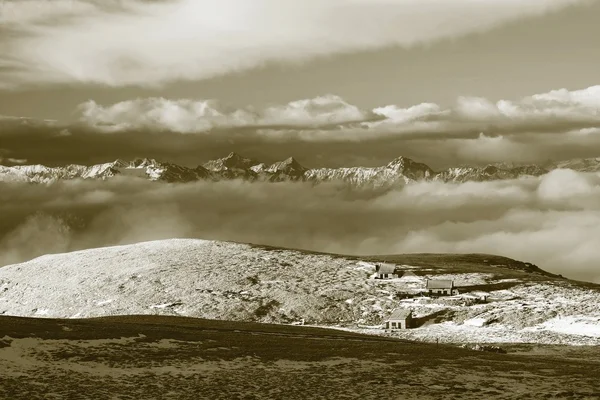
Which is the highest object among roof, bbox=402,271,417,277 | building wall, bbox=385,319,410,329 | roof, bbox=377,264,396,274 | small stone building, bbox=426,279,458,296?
roof, bbox=377,264,396,274

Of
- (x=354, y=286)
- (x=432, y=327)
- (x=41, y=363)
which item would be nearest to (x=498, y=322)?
(x=432, y=327)

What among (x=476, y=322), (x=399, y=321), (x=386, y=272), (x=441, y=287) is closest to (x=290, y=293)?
(x=386, y=272)

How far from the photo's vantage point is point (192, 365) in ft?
170

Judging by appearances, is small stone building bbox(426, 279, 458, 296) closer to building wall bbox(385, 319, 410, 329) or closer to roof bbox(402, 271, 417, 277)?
roof bbox(402, 271, 417, 277)

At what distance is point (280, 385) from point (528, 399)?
14458 mm

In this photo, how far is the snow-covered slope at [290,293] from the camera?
405 feet

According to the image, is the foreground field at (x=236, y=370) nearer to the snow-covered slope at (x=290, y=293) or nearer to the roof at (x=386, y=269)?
the snow-covered slope at (x=290, y=293)

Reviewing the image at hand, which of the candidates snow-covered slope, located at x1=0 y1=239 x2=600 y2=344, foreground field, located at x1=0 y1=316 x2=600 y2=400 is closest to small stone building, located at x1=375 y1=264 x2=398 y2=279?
snow-covered slope, located at x1=0 y1=239 x2=600 y2=344

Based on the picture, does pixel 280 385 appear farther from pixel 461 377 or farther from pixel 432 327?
pixel 432 327

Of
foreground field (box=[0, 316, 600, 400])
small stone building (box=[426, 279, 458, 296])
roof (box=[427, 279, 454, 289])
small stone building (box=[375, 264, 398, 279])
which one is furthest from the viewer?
small stone building (box=[375, 264, 398, 279])

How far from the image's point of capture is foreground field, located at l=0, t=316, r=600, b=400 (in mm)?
44656

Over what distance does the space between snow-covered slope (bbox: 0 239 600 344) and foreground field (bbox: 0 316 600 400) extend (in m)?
49.7

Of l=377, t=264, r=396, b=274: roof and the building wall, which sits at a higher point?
l=377, t=264, r=396, b=274: roof

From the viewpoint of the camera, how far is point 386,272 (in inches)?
6481
